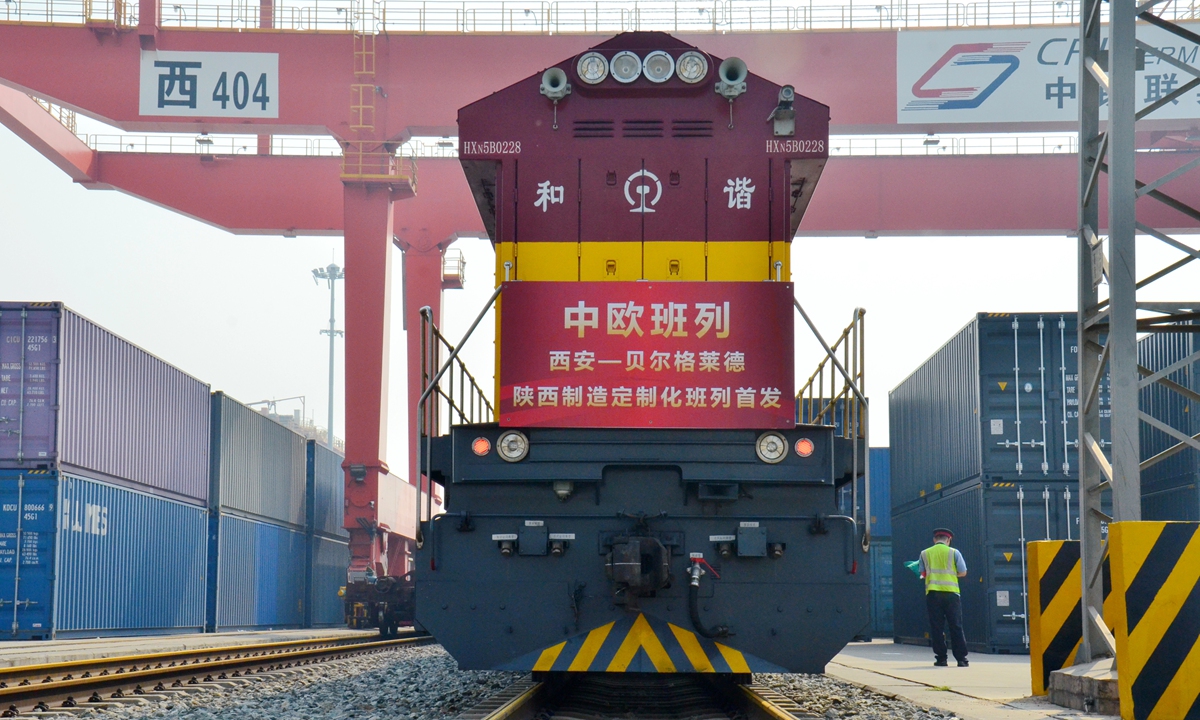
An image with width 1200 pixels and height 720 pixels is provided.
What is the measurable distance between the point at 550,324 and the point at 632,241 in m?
0.85

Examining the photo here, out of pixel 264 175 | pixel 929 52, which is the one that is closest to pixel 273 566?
pixel 264 175

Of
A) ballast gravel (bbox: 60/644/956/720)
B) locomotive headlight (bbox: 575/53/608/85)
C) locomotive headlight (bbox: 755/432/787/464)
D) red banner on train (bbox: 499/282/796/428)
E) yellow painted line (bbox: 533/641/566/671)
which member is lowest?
ballast gravel (bbox: 60/644/956/720)

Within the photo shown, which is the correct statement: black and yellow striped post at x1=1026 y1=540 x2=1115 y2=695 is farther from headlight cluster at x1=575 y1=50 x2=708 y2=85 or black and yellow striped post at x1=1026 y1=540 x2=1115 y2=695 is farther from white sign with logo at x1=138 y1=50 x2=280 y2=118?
white sign with logo at x1=138 y1=50 x2=280 y2=118

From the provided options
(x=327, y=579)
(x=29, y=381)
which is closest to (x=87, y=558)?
(x=29, y=381)

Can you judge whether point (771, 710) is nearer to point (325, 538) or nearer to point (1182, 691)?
point (1182, 691)

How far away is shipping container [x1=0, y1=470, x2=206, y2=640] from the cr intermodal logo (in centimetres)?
1329

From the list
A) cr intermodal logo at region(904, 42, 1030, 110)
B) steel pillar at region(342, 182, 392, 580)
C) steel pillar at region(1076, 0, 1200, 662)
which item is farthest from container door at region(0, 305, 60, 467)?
cr intermodal logo at region(904, 42, 1030, 110)

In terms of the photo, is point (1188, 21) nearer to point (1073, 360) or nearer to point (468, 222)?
point (1073, 360)

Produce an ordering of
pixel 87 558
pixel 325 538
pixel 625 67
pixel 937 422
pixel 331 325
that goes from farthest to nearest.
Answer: pixel 331 325 → pixel 325 538 → pixel 937 422 → pixel 87 558 → pixel 625 67

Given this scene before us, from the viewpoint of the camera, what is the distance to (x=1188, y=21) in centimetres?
2011

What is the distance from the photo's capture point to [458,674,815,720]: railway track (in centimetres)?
630

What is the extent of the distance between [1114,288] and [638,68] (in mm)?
2989

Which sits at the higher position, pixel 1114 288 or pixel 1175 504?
pixel 1114 288

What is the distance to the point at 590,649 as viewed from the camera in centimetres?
637
